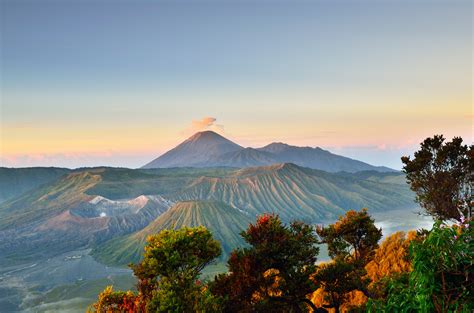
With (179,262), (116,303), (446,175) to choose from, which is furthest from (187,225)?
(179,262)

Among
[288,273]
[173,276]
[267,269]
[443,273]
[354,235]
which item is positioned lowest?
[354,235]

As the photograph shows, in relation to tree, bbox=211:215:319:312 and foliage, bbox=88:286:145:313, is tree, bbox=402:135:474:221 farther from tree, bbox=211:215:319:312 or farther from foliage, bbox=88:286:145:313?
foliage, bbox=88:286:145:313

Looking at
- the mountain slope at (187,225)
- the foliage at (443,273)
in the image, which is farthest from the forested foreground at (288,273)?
the mountain slope at (187,225)

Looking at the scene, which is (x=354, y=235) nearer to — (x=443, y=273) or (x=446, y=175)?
(x=446, y=175)

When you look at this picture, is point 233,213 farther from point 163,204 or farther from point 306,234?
point 306,234

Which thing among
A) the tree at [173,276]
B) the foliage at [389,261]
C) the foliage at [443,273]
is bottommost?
the foliage at [389,261]

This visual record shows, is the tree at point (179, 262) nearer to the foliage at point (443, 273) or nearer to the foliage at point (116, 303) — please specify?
the foliage at point (116, 303)
